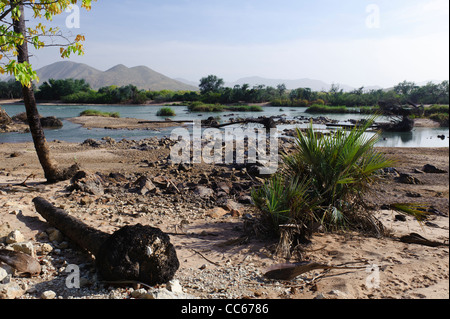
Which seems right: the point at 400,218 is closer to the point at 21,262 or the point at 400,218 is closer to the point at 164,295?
the point at 164,295

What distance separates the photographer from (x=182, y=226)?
5293mm

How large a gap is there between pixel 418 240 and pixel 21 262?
15.9 feet

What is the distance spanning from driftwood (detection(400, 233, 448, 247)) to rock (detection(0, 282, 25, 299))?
4634 millimetres

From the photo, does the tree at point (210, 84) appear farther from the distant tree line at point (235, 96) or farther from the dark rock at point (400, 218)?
the dark rock at point (400, 218)

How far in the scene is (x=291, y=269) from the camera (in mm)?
3691

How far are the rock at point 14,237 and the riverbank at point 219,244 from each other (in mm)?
160

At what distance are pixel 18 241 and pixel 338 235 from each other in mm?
4138

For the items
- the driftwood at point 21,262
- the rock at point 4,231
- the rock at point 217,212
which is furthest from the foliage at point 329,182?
the rock at point 4,231

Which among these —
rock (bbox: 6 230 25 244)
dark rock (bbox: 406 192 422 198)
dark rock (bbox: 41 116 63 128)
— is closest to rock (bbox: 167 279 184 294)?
rock (bbox: 6 230 25 244)

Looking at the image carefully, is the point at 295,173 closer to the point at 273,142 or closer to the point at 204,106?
the point at 273,142

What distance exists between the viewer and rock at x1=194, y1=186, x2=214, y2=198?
23.0 ft

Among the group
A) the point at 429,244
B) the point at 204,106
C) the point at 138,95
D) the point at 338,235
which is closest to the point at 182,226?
the point at 338,235

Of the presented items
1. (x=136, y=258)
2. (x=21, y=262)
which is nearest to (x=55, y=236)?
(x=21, y=262)

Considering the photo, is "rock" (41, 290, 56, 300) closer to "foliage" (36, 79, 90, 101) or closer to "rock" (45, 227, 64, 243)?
"rock" (45, 227, 64, 243)
